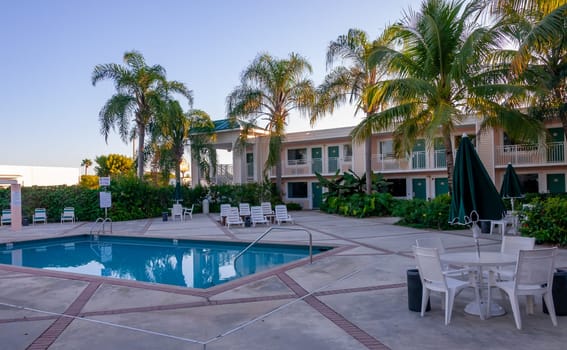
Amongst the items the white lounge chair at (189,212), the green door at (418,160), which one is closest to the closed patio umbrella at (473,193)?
the white lounge chair at (189,212)

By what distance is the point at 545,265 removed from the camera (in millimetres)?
5145

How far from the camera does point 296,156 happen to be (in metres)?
30.6

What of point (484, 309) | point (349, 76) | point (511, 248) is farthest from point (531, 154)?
point (484, 309)

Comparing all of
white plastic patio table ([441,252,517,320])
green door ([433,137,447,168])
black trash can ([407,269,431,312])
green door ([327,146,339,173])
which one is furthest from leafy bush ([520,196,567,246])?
green door ([327,146,339,173])

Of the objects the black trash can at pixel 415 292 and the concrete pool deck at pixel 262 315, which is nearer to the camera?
the concrete pool deck at pixel 262 315

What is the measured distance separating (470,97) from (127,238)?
Answer: 13388 millimetres

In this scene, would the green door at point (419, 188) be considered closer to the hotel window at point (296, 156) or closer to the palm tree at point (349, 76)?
the palm tree at point (349, 76)

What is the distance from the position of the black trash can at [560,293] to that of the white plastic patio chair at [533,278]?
0.25 metres

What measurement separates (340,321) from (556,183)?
21.4 metres

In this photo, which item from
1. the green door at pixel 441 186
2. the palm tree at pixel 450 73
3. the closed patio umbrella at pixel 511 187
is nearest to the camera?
the palm tree at pixel 450 73

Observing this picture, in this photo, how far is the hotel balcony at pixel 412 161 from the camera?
2417cm

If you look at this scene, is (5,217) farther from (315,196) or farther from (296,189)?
(315,196)

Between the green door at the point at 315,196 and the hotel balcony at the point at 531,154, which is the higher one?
the hotel balcony at the point at 531,154

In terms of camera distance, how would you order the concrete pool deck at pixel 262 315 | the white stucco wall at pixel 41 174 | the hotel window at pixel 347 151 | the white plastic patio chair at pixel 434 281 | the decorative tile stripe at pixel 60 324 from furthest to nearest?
the white stucco wall at pixel 41 174, the hotel window at pixel 347 151, the white plastic patio chair at pixel 434 281, the decorative tile stripe at pixel 60 324, the concrete pool deck at pixel 262 315
